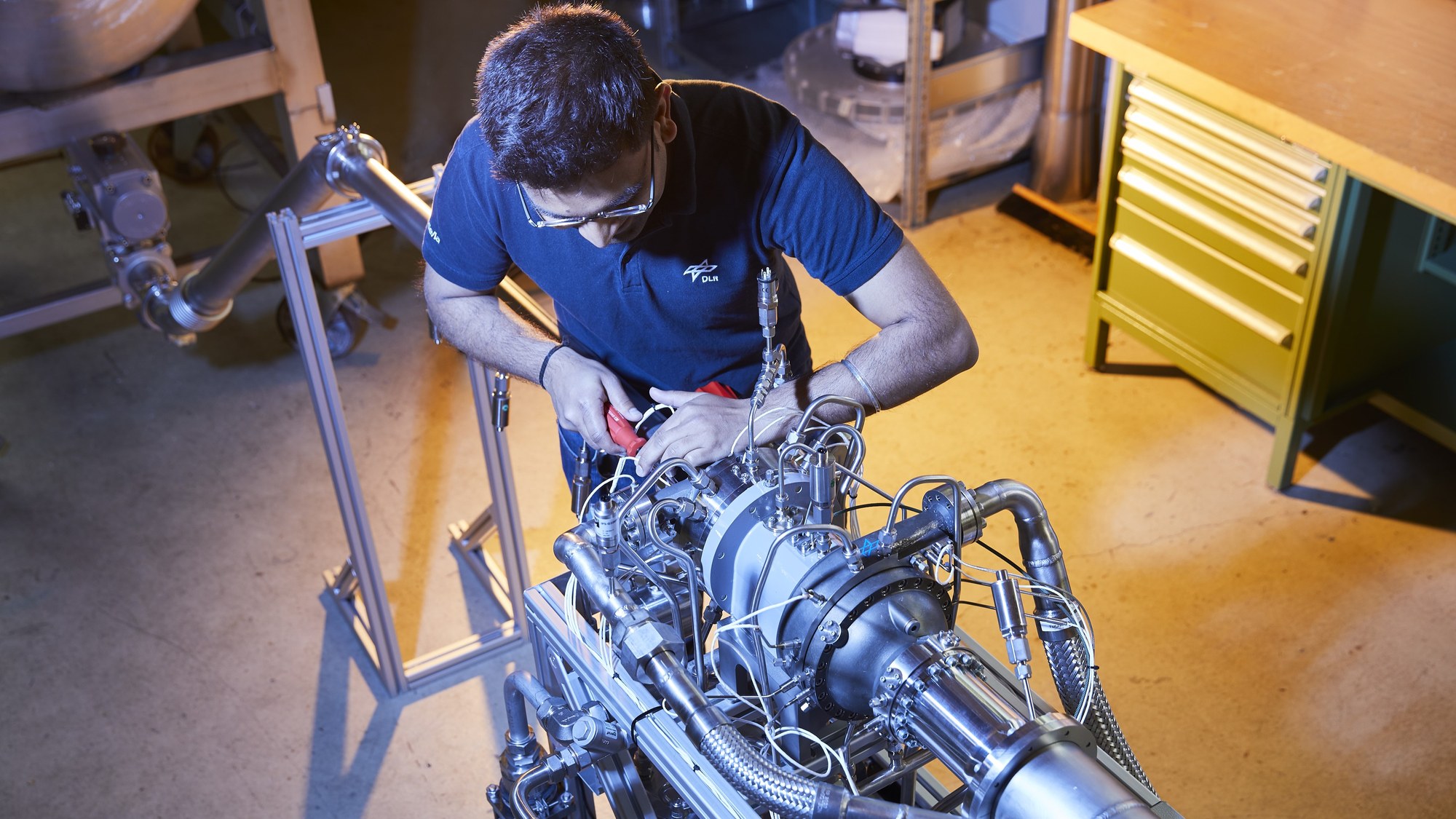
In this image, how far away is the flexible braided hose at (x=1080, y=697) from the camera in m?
1.23

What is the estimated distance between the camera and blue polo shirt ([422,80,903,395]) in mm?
1413

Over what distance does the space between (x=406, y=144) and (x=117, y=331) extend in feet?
3.48

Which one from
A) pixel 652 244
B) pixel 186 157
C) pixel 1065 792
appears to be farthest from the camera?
pixel 186 157

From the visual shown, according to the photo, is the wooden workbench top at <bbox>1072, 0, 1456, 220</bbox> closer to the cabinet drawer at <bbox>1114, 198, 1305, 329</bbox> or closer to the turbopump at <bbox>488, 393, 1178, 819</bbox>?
the cabinet drawer at <bbox>1114, 198, 1305, 329</bbox>

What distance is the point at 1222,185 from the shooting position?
8.18 ft

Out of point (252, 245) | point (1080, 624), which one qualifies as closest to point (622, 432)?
point (1080, 624)

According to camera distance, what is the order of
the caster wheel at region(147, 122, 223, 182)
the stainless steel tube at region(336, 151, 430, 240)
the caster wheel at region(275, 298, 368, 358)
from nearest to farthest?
the stainless steel tube at region(336, 151, 430, 240) < the caster wheel at region(275, 298, 368, 358) < the caster wheel at region(147, 122, 223, 182)

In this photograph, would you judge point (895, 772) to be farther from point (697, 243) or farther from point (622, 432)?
point (697, 243)

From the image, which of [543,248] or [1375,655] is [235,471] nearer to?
[543,248]

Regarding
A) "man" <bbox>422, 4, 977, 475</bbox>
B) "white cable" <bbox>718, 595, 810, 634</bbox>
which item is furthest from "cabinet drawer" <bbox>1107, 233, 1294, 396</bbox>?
"white cable" <bbox>718, 595, 810, 634</bbox>

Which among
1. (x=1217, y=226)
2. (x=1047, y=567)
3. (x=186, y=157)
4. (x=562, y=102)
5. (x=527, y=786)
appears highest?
(x=562, y=102)

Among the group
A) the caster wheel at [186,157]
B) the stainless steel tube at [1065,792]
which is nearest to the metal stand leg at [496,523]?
the stainless steel tube at [1065,792]

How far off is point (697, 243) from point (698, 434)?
0.28 meters

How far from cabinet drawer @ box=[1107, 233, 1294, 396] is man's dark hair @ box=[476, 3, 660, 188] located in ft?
5.66
